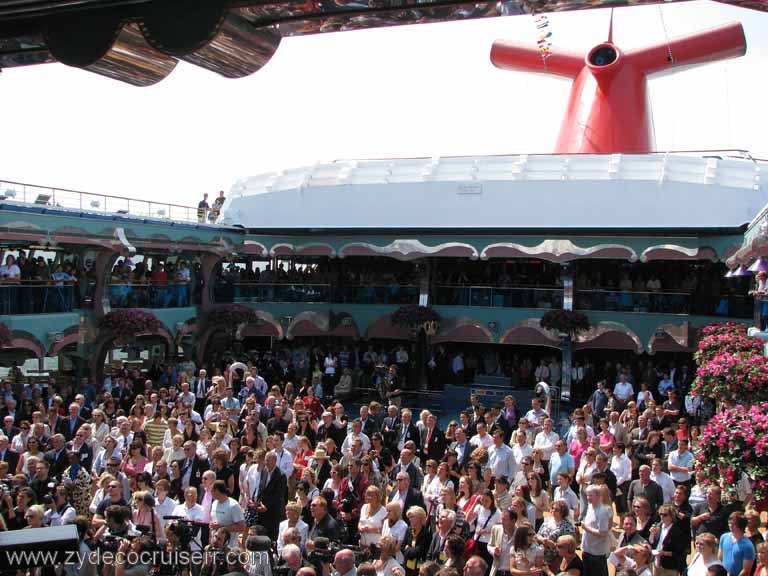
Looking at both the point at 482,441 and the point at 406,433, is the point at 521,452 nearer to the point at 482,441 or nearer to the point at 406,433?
the point at 482,441

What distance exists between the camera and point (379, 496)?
849 cm

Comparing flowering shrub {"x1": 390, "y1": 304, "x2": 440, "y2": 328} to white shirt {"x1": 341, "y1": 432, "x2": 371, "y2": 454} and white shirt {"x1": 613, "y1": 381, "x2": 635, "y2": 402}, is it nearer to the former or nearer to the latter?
white shirt {"x1": 613, "y1": 381, "x2": 635, "y2": 402}

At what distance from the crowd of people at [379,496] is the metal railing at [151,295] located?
8258 millimetres

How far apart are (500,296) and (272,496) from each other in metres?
16.8

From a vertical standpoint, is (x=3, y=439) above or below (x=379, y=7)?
below

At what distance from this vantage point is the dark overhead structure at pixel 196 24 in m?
3.08

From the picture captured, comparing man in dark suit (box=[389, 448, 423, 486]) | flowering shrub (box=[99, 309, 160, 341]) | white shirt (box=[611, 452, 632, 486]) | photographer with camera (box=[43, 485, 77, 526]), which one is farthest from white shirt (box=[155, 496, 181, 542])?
flowering shrub (box=[99, 309, 160, 341])

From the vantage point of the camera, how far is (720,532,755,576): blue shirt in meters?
7.30

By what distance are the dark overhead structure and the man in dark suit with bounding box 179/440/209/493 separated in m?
7.42

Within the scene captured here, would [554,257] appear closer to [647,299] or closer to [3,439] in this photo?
[647,299]

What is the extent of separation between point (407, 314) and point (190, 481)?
15.1m

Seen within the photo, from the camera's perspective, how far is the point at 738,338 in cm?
1708

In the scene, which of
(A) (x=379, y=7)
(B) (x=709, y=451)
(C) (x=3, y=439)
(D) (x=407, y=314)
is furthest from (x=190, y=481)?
(D) (x=407, y=314)

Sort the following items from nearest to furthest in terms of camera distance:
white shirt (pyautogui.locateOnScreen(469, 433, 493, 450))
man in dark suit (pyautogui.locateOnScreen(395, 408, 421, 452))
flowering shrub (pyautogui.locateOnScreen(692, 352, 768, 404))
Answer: white shirt (pyautogui.locateOnScreen(469, 433, 493, 450)) → man in dark suit (pyautogui.locateOnScreen(395, 408, 421, 452)) → flowering shrub (pyautogui.locateOnScreen(692, 352, 768, 404))
